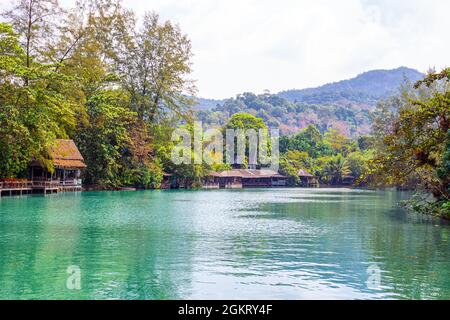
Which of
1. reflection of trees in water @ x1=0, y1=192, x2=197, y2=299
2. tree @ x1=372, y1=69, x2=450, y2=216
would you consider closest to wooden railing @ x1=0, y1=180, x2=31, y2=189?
reflection of trees in water @ x1=0, y1=192, x2=197, y2=299

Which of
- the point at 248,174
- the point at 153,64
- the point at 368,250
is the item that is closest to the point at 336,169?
the point at 248,174

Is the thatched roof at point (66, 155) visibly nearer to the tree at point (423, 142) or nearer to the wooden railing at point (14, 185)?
the wooden railing at point (14, 185)

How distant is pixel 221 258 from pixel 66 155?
26.3 m

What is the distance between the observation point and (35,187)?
3303 cm

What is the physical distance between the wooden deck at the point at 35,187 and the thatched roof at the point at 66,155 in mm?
1318

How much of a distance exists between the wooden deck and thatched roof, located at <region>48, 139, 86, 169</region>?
132 centimetres

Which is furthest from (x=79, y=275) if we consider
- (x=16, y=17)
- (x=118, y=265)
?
(x=16, y=17)

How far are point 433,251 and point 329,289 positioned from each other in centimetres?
481

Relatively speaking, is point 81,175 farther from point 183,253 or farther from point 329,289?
point 329,289

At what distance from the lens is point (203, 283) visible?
332 inches

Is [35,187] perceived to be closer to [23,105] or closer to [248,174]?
[23,105]

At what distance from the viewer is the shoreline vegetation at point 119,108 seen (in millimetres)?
20406

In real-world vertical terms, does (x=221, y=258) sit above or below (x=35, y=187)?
below

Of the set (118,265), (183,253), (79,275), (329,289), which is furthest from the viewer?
(183,253)
